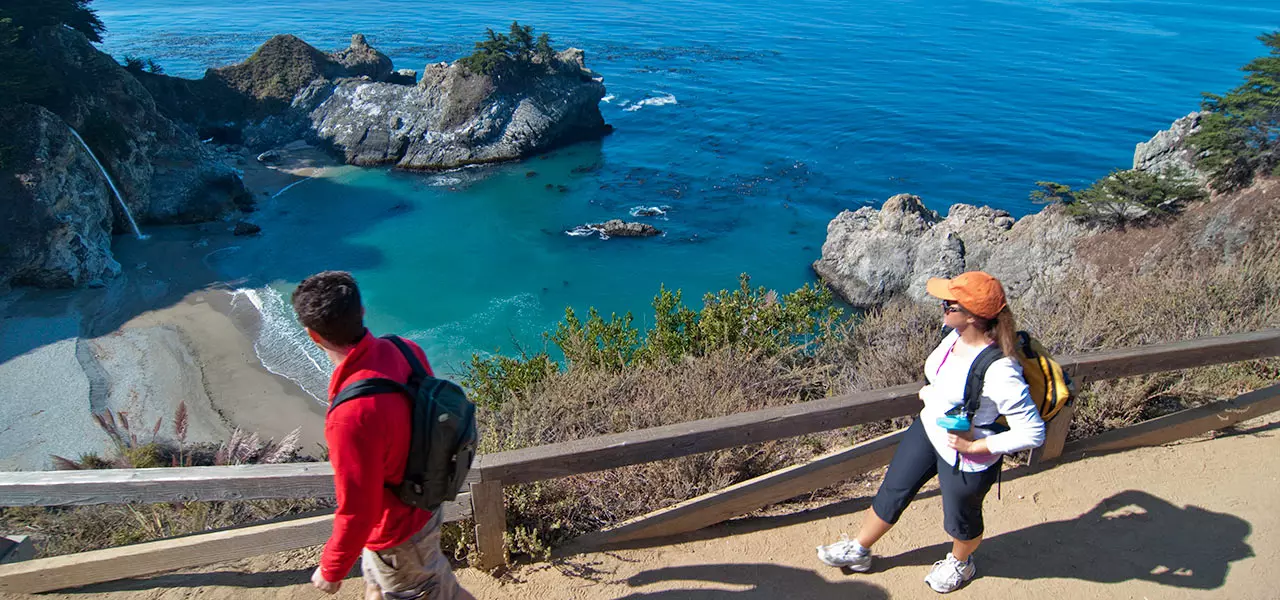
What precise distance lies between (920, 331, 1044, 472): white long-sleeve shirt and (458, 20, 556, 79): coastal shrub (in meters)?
31.8

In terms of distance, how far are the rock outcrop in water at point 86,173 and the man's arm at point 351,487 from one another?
22.7 meters

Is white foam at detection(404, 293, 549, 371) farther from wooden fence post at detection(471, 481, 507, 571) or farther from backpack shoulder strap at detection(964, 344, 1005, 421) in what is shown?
backpack shoulder strap at detection(964, 344, 1005, 421)

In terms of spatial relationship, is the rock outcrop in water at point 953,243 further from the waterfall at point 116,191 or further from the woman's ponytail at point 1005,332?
the waterfall at point 116,191

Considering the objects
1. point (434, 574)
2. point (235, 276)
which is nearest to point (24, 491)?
point (434, 574)

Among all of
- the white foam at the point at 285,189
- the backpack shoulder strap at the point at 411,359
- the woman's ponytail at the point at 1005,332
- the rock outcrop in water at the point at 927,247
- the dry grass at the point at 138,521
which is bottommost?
the white foam at the point at 285,189

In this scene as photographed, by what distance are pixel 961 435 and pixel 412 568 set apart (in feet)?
8.03

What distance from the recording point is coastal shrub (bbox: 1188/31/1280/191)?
13.9 metres

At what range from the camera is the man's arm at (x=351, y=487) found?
2.37m

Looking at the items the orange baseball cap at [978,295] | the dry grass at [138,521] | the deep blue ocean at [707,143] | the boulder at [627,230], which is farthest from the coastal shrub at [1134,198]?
the dry grass at [138,521]

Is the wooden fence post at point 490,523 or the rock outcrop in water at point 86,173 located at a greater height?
the wooden fence post at point 490,523

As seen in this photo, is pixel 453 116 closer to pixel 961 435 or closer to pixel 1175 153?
pixel 1175 153

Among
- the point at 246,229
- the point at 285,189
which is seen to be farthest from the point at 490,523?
the point at 285,189

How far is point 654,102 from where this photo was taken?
41.0 meters

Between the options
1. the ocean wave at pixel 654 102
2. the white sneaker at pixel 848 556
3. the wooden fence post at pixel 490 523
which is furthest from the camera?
the ocean wave at pixel 654 102
